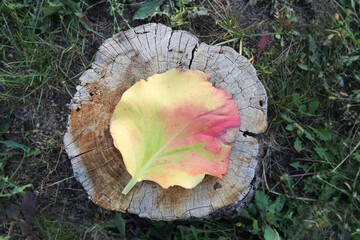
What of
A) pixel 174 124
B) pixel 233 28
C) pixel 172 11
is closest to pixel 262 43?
pixel 233 28

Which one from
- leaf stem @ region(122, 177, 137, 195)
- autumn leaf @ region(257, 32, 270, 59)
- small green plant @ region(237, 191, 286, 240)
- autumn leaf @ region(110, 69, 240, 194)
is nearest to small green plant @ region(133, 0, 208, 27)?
autumn leaf @ region(257, 32, 270, 59)

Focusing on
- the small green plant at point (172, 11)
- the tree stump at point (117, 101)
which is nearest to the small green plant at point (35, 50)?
the small green plant at point (172, 11)

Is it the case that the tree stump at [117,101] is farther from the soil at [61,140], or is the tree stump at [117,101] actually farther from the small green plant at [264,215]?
the soil at [61,140]

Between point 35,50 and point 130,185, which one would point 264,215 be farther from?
point 35,50

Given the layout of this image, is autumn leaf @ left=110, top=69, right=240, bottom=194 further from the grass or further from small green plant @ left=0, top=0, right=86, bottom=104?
small green plant @ left=0, top=0, right=86, bottom=104

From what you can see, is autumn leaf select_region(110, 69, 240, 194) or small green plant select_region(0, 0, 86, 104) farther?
small green plant select_region(0, 0, 86, 104)

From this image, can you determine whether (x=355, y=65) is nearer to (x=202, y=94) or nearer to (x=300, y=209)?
(x=300, y=209)
